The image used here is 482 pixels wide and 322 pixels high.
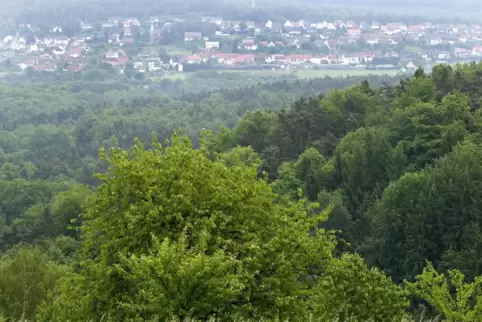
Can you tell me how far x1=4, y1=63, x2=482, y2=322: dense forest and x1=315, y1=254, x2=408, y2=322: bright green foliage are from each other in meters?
0.04

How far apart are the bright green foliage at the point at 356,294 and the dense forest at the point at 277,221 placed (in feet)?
0.12

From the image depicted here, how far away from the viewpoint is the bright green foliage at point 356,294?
1880 centimetres

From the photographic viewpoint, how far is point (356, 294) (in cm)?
1934

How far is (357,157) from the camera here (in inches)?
1818

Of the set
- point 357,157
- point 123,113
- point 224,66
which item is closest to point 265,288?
point 357,157

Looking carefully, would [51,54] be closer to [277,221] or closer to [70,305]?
[70,305]

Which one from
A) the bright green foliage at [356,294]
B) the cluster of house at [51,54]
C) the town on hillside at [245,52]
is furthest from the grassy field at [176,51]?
the bright green foliage at [356,294]

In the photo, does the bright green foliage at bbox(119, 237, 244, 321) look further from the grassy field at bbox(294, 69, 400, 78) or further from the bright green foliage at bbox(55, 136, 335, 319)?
the grassy field at bbox(294, 69, 400, 78)

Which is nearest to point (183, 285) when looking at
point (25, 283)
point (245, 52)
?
point (25, 283)

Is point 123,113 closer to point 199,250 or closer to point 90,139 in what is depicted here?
point 90,139

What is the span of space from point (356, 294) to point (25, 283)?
38.1ft

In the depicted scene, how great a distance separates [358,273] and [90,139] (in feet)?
274

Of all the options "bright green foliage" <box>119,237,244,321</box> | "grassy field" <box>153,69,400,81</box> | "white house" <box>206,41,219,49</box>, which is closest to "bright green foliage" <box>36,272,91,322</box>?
"bright green foliage" <box>119,237,244,321</box>

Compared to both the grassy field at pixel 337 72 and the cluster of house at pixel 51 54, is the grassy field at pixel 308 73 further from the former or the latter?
the cluster of house at pixel 51 54
